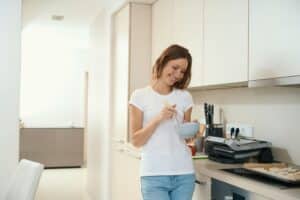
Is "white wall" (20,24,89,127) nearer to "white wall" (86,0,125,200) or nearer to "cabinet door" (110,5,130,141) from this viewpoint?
"white wall" (86,0,125,200)

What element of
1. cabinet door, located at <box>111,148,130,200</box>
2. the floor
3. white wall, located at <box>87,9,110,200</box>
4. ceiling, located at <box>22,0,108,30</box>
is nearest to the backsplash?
cabinet door, located at <box>111,148,130,200</box>

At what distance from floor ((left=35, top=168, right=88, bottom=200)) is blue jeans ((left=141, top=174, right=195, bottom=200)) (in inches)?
134

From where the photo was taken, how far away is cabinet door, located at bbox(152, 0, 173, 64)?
3062 mm

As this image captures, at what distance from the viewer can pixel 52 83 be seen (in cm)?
811

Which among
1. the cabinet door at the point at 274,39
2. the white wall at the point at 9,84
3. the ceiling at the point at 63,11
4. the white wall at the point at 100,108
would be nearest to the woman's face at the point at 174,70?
the cabinet door at the point at 274,39

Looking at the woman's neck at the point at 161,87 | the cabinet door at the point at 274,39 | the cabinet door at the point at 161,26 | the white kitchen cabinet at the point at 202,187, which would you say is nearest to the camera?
the cabinet door at the point at 274,39

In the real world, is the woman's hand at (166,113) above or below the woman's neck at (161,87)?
below

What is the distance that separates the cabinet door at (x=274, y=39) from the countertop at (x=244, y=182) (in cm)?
51

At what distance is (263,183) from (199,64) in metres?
1.15

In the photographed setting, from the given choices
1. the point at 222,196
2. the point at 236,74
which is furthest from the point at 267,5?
the point at 222,196

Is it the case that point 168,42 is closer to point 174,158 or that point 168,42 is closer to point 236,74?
point 236,74

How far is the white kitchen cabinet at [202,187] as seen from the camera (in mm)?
1943

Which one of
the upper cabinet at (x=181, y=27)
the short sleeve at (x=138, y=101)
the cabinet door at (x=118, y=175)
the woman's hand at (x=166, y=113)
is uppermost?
the upper cabinet at (x=181, y=27)

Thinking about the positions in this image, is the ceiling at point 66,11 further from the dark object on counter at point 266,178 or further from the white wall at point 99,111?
the dark object on counter at point 266,178
